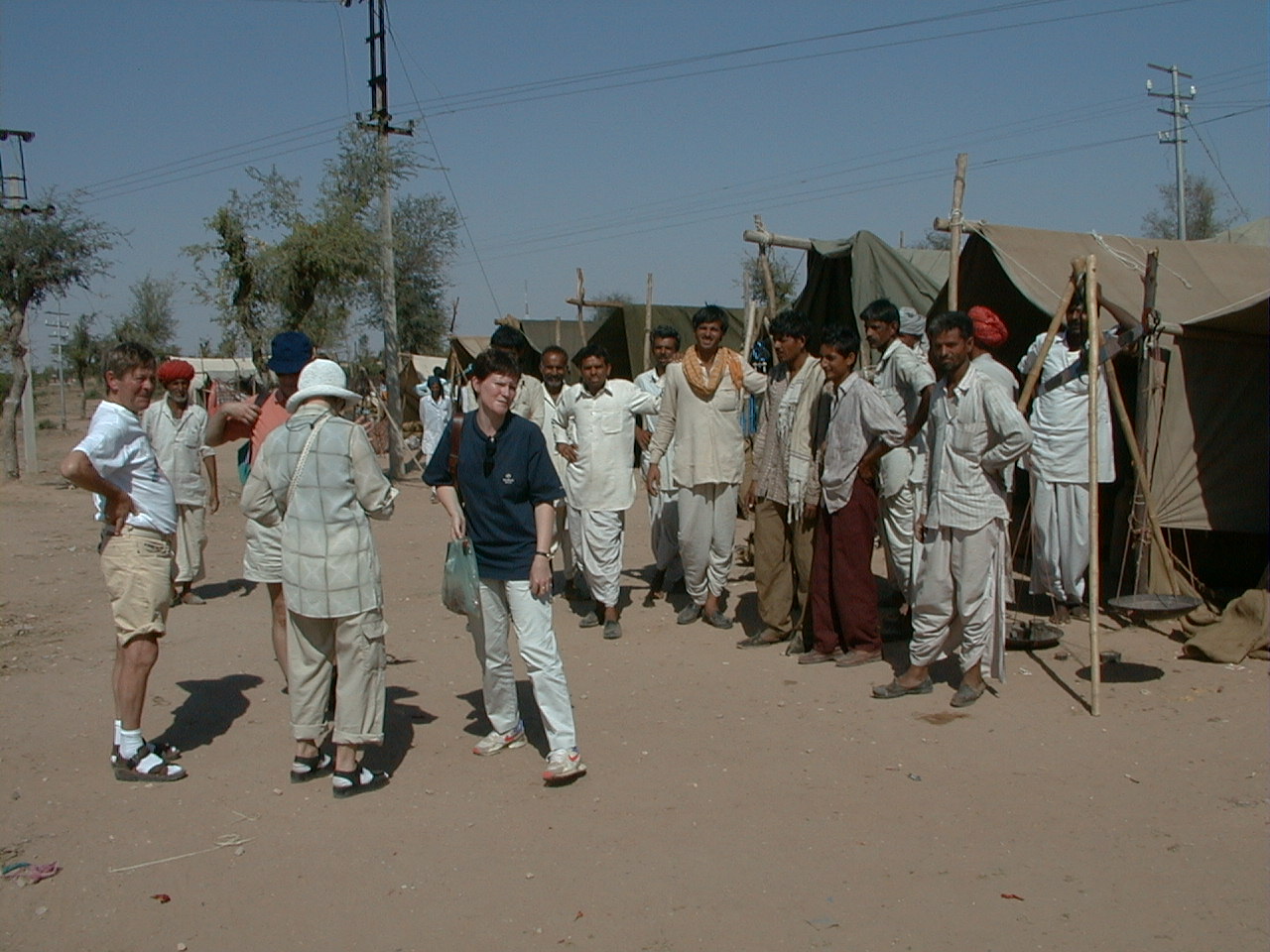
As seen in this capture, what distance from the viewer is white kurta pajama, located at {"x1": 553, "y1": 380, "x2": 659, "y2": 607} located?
271 inches

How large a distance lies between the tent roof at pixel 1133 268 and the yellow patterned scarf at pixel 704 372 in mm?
2266

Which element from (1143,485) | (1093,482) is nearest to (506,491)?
(1093,482)

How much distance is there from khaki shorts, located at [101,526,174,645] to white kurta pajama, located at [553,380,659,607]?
2.95 m

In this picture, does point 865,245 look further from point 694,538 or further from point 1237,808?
point 1237,808

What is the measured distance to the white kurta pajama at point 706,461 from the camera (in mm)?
6773

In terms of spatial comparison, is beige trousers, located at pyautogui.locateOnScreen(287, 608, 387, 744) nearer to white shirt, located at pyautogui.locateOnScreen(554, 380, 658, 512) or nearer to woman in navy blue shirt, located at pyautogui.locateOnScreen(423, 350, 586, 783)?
woman in navy blue shirt, located at pyautogui.locateOnScreen(423, 350, 586, 783)

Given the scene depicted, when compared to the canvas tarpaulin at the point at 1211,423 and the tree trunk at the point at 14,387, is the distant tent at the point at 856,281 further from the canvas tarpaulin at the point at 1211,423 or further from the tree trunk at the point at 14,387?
the tree trunk at the point at 14,387

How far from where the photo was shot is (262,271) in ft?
49.2

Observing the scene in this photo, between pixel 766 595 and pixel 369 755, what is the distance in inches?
105

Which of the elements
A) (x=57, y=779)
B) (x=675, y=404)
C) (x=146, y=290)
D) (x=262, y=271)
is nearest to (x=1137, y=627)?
(x=675, y=404)

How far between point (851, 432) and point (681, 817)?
2.46 meters

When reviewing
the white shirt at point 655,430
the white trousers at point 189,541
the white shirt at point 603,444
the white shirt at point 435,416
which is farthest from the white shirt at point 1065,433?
the white shirt at point 435,416

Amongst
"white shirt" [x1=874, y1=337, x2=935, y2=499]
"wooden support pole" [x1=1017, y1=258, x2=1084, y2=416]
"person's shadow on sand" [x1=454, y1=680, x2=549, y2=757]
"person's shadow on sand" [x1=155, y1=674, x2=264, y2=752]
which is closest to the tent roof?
"white shirt" [x1=874, y1=337, x2=935, y2=499]

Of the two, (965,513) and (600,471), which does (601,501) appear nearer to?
(600,471)
